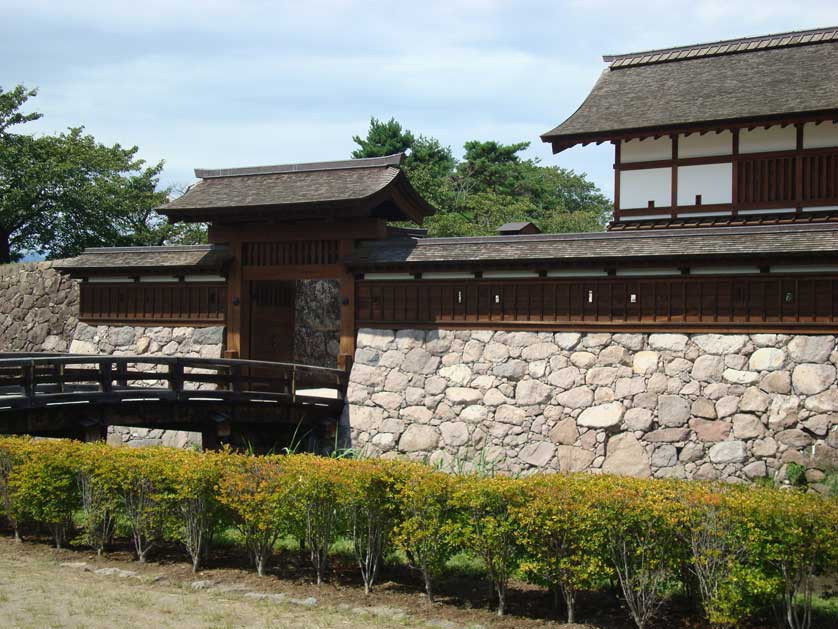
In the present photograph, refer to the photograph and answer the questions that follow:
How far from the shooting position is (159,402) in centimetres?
1605

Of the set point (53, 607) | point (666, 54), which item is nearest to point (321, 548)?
point (53, 607)

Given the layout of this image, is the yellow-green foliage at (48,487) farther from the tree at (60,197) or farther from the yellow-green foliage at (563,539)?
the tree at (60,197)

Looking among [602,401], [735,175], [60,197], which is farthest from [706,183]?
[60,197]

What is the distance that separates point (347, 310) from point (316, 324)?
16.1 feet

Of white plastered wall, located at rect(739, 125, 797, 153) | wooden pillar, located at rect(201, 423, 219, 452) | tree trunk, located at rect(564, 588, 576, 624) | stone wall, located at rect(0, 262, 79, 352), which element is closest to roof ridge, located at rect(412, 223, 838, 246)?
white plastered wall, located at rect(739, 125, 797, 153)

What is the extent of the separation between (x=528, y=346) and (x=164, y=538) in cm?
817

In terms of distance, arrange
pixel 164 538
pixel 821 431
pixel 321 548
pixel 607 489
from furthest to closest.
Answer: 1. pixel 821 431
2. pixel 164 538
3. pixel 321 548
4. pixel 607 489

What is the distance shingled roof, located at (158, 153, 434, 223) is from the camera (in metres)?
19.2

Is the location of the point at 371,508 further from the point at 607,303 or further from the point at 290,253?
the point at 290,253

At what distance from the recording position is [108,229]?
34.6 meters

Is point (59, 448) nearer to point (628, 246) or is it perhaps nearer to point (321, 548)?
point (321, 548)

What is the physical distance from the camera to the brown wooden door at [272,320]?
2144 centimetres

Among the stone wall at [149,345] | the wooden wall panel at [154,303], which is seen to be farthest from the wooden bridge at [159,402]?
the wooden wall panel at [154,303]

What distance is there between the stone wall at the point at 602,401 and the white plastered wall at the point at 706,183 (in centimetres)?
399
